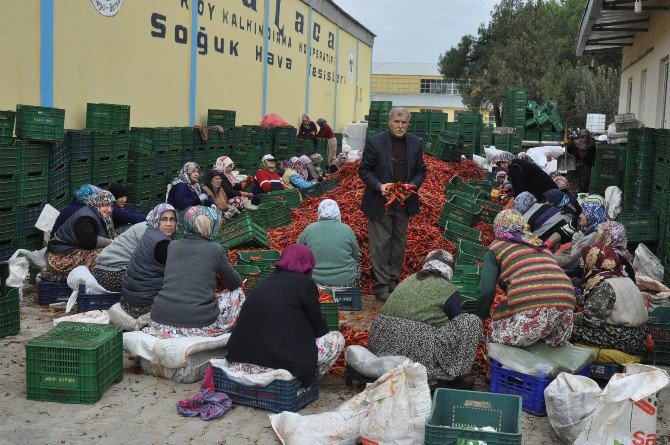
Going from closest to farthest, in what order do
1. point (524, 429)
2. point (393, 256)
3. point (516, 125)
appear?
point (524, 429) < point (393, 256) < point (516, 125)

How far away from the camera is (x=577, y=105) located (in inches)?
1692

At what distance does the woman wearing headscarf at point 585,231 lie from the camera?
8.71m

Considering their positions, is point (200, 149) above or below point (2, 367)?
above

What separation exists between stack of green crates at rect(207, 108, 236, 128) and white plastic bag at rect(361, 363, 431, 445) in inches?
532

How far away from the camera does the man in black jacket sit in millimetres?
9633

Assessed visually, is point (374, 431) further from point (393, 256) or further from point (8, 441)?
point (393, 256)

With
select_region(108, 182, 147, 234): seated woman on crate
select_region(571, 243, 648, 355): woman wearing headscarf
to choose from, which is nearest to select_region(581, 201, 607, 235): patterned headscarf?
select_region(571, 243, 648, 355): woman wearing headscarf

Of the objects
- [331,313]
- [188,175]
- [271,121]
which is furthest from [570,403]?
[271,121]

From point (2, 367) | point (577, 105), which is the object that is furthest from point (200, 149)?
point (577, 105)

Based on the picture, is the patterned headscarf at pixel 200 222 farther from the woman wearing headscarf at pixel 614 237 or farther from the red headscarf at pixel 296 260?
the woman wearing headscarf at pixel 614 237

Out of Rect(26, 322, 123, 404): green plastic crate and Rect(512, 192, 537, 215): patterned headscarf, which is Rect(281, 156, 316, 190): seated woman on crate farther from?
Rect(26, 322, 123, 404): green plastic crate

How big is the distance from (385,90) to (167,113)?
64.0 meters

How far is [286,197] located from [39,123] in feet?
13.9

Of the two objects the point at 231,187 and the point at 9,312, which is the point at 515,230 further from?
the point at 231,187
